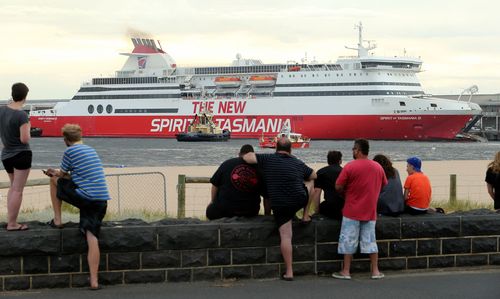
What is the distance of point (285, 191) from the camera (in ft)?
22.2

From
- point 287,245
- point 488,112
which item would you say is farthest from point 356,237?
point 488,112

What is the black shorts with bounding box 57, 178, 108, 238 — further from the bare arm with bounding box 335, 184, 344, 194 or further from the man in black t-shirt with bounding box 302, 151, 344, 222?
the bare arm with bounding box 335, 184, 344, 194

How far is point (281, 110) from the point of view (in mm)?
72812

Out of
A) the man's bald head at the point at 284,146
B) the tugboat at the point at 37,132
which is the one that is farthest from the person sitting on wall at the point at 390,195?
the tugboat at the point at 37,132

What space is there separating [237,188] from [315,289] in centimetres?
121

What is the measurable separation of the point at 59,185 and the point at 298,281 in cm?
228

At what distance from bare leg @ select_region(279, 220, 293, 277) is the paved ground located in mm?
137

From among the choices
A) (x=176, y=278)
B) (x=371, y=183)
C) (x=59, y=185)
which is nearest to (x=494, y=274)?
(x=371, y=183)

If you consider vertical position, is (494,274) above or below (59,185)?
below

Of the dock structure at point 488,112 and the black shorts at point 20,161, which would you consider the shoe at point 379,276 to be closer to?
the black shorts at point 20,161

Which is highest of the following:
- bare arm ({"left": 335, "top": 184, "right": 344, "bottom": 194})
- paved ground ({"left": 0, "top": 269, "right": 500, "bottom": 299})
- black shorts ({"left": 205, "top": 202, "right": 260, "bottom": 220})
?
bare arm ({"left": 335, "top": 184, "right": 344, "bottom": 194})

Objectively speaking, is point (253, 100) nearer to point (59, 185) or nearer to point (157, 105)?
point (157, 105)

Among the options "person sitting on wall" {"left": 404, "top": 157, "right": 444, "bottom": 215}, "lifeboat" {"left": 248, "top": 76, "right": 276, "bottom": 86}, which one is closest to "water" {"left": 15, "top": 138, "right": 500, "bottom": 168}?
"lifeboat" {"left": 248, "top": 76, "right": 276, "bottom": 86}

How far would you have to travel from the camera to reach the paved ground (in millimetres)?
6227
